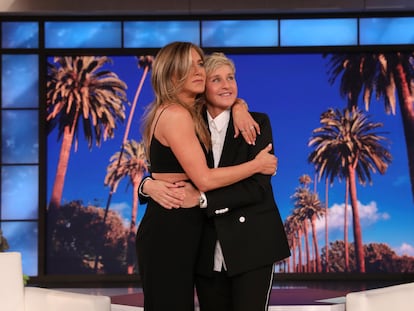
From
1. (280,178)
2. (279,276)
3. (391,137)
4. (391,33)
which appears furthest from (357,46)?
(279,276)

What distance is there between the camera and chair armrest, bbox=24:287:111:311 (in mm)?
3086

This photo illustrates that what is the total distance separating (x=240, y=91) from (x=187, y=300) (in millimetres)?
5513

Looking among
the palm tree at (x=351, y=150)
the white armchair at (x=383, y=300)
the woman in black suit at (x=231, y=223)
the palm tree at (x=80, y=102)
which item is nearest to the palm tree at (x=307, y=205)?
the palm tree at (x=351, y=150)

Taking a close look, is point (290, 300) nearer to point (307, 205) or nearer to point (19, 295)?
point (19, 295)

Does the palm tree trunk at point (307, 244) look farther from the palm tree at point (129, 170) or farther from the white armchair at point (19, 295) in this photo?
the white armchair at point (19, 295)

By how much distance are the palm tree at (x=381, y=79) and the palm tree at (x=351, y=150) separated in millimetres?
200

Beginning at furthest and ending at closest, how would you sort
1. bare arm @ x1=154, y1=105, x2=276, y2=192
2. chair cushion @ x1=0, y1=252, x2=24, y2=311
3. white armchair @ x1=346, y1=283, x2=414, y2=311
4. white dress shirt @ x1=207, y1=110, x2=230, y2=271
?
chair cushion @ x1=0, y1=252, x2=24, y2=311
white armchair @ x1=346, y1=283, x2=414, y2=311
white dress shirt @ x1=207, y1=110, x2=230, y2=271
bare arm @ x1=154, y1=105, x2=276, y2=192

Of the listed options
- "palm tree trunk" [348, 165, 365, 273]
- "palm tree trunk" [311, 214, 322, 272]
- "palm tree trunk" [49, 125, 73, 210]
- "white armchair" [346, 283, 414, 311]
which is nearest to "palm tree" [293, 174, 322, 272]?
"palm tree trunk" [311, 214, 322, 272]

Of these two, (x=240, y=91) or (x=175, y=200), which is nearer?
(x=175, y=200)

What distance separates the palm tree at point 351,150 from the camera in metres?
7.88

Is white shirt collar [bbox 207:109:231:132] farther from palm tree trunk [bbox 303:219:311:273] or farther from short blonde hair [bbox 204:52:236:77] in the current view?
palm tree trunk [bbox 303:219:311:273]

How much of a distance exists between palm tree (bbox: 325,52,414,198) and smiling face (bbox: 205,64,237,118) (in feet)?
18.0

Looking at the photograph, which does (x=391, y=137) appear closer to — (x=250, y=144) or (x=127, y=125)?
(x=127, y=125)

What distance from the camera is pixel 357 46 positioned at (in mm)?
7887
